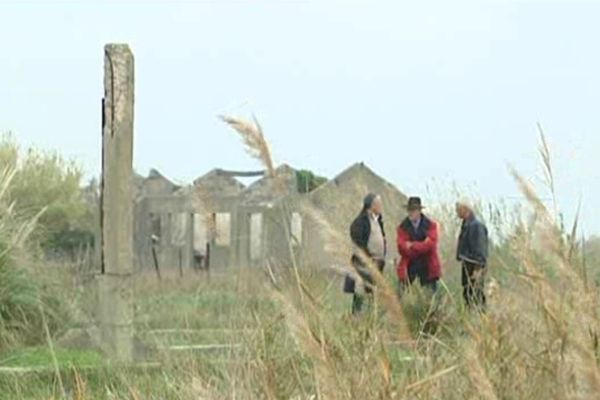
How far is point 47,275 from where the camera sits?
1391 cm

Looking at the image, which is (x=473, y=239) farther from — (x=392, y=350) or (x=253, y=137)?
(x=253, y=137)

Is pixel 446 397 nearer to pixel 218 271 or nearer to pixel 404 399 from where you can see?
pixel 404 399

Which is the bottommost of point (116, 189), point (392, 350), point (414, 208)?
point (392, 350)

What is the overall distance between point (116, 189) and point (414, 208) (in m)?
2.74

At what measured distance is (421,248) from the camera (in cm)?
1271

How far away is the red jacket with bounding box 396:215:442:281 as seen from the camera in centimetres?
1251

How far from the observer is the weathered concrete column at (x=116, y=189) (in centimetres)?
1097

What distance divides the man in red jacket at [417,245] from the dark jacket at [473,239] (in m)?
0.23

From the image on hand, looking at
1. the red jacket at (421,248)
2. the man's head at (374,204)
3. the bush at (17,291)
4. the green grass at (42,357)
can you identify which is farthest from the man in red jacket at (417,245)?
the bush at (17,291)

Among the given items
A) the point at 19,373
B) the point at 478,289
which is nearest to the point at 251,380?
the point at 478,289

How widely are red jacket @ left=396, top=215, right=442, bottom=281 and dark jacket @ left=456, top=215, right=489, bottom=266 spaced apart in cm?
22

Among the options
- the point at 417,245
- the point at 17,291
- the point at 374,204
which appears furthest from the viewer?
the point at 417,245

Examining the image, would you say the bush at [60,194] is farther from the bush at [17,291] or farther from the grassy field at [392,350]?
the grassy field at [392,350]

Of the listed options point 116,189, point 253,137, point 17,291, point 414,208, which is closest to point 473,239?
point 414,208
